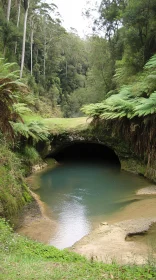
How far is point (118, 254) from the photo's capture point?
6.09 meters

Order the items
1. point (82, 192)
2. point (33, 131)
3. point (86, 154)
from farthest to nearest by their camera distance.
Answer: point (86, 154), point (33, 131), point (82, 192)

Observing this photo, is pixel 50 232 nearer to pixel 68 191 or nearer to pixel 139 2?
pixel 68 191

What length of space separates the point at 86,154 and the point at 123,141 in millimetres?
5883

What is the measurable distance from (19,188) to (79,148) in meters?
11.7

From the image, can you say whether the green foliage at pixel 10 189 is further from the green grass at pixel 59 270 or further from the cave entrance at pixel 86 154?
the cave entrance at pixel 86 154

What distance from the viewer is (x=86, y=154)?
20.5 metres

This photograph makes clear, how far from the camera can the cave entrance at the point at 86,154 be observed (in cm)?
1870

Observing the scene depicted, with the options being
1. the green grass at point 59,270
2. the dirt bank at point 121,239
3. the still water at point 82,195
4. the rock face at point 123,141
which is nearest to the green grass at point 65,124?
the rock face at point 123,141

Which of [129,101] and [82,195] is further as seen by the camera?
[129,101]

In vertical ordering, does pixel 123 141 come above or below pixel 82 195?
above

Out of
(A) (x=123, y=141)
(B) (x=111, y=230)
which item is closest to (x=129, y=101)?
(A) (x=123, y=141)

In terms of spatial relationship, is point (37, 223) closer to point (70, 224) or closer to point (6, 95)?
point (70, 224)

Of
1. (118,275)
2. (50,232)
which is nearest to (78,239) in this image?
(50,232)

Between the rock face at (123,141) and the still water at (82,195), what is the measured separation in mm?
708
